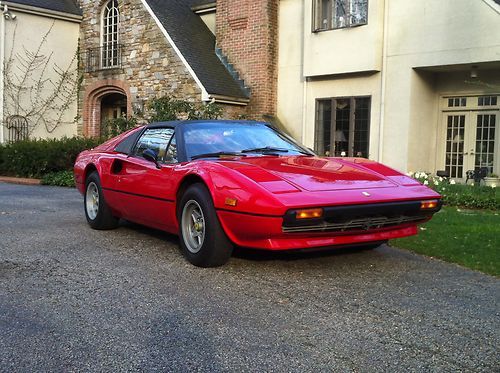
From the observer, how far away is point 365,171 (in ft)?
17.9

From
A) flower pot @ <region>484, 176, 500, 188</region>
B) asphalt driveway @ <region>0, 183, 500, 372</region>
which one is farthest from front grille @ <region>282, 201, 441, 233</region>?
flower pot @ <region>484, 176, 500, 188</region>

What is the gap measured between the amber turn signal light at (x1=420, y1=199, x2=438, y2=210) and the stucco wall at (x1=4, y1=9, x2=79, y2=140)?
685 inches

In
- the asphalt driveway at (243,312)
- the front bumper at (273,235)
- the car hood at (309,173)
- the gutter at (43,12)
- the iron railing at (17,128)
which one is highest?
the gutter at (43,12)

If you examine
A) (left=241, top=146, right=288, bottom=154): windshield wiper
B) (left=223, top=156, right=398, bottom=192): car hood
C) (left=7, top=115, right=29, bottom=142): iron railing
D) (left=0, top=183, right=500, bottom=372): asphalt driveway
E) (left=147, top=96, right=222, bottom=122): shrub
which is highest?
(left=147, top=96, right=222, bottom=122): shrub

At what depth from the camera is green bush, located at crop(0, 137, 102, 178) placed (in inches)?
613

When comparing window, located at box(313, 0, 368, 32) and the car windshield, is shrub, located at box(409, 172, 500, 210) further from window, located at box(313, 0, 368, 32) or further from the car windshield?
window, located at box(313, 0, 368, 32)

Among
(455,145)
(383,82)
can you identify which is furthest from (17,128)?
(455,145)

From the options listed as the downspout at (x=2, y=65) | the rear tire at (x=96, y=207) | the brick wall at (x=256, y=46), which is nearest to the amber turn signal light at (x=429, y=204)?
the rear tire at (x=96, y=207)

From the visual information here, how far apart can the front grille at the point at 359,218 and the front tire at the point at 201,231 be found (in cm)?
75

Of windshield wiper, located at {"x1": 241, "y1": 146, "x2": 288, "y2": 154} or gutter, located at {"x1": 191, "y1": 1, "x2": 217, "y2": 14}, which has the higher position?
gutter, located at {"x1": 191, "y1": 1, "x2": 217, "y2": 14}

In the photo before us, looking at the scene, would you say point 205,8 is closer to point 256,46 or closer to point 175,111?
point 256,46

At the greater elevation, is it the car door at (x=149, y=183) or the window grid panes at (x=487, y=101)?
the window grid panes at (x=487, y=101)

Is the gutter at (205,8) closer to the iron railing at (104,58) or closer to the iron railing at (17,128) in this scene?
the iron railing at (104,58)

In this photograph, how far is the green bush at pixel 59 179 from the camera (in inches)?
571
